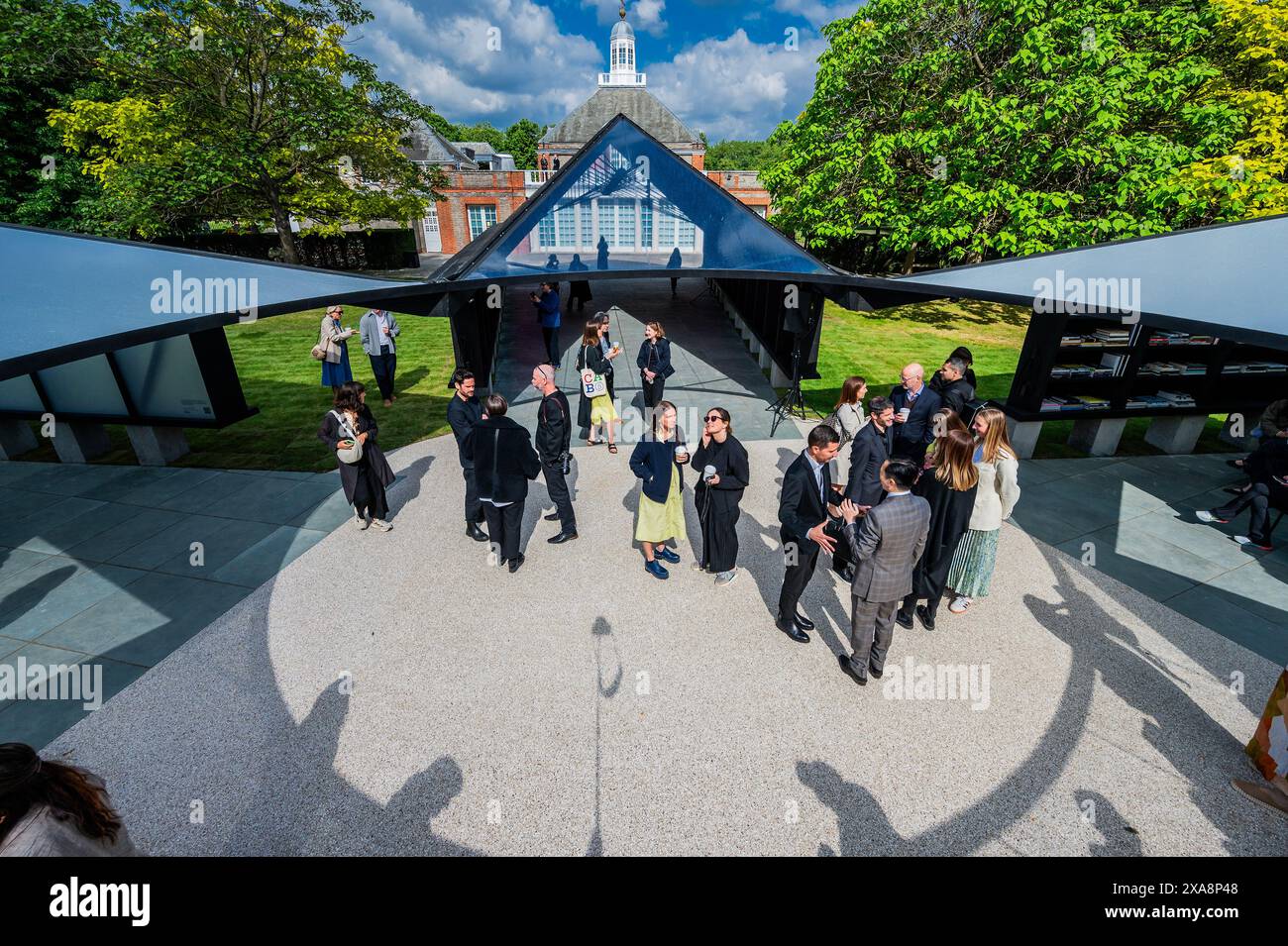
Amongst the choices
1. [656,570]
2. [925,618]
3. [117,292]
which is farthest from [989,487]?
[117,292]

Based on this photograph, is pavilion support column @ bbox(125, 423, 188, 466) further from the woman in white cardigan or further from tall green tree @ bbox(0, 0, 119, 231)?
tall green tree @ bbox(0, 0, 119, 231)

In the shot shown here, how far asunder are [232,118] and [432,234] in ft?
79.7

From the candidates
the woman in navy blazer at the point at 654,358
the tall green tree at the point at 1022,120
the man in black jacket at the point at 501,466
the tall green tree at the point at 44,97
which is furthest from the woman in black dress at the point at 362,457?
the tall green tree at the point at 44,97

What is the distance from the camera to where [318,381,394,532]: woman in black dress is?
599 cm

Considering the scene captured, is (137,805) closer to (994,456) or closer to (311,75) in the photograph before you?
(994,456)

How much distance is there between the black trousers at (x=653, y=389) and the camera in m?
9.07

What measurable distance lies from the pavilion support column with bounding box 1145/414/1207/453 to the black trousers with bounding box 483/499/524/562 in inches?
420

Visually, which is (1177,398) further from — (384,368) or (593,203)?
(384,368)

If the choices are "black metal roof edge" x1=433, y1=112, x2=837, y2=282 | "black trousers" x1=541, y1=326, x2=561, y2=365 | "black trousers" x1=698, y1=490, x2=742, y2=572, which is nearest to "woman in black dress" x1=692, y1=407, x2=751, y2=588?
"black trousers" x1=698, y1=490, x2=742, y2=572

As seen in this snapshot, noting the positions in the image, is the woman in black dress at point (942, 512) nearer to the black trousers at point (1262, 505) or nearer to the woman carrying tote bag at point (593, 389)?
the black trousers at point (1262, 505)

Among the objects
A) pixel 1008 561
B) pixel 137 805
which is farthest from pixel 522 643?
pixel 1008 561

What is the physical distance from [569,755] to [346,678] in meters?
2.12

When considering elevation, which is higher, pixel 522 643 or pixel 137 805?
pixel 522 643

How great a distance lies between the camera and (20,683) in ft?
15.2
